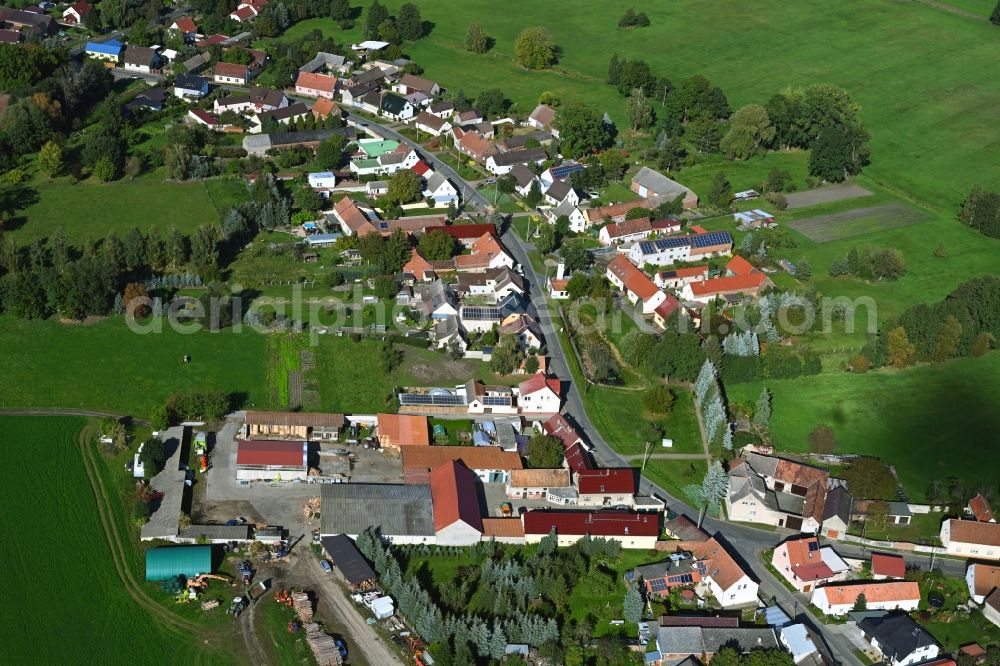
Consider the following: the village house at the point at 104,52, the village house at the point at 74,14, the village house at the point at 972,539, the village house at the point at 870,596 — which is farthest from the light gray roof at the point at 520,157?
the village house at the point at 74,14

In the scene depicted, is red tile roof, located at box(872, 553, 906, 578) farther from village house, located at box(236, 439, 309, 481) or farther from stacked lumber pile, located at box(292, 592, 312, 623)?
village house, located at box(236, 439, 309, 481)

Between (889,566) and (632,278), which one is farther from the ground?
(632,278)

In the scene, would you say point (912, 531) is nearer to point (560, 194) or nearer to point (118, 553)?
point (118, 553)

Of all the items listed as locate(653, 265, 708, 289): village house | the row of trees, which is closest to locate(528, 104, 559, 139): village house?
locate(653, 265, 708, 289): village house

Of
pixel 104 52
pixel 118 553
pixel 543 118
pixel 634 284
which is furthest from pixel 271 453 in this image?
pixel 104 52

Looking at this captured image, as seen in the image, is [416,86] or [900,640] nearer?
[900,640]

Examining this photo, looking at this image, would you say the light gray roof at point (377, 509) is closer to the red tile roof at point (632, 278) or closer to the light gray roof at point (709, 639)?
the light gray roof at point (709, 639)
